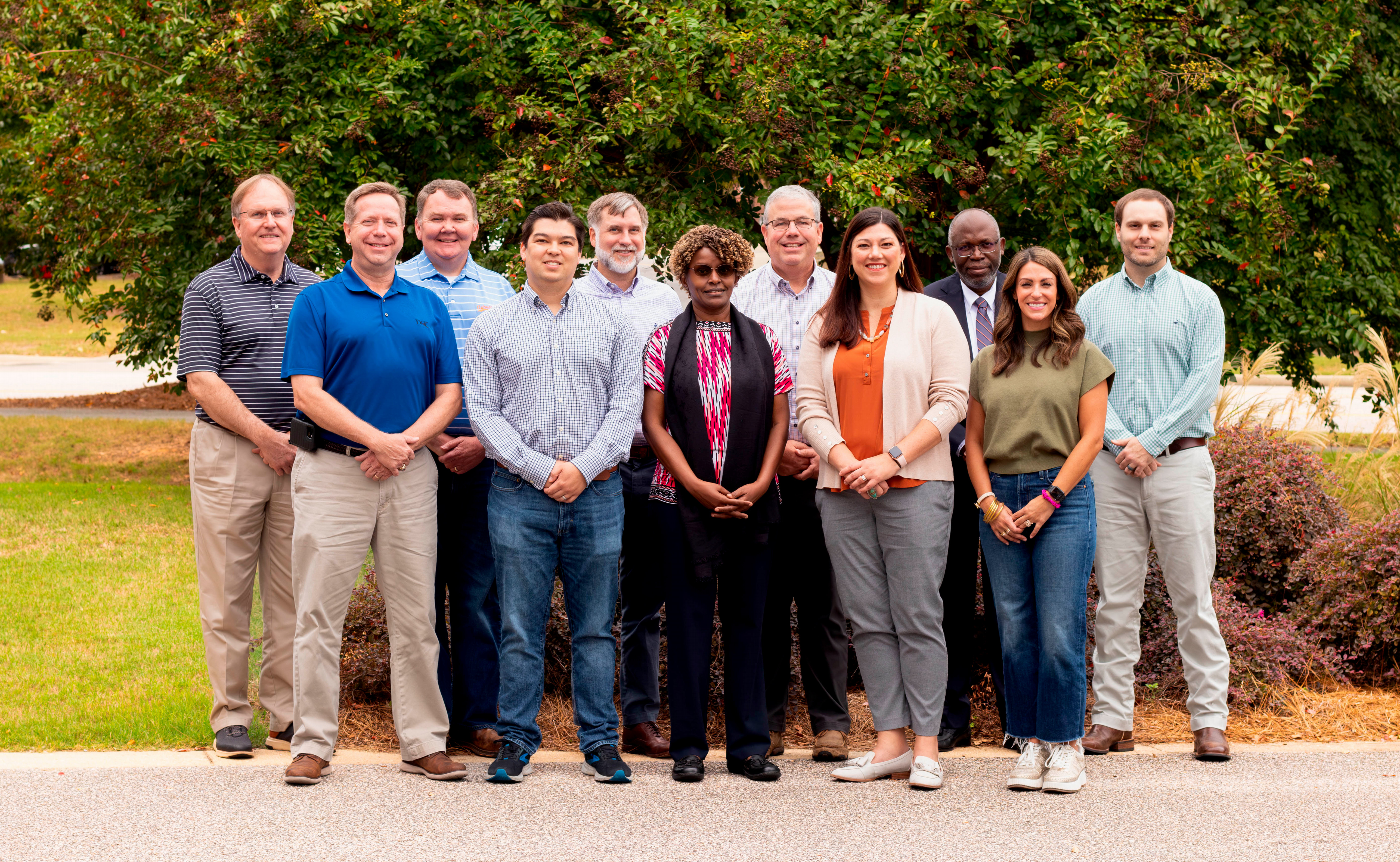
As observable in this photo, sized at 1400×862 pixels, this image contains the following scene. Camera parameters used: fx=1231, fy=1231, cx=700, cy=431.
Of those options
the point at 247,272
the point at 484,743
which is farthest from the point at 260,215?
the point at 484,743

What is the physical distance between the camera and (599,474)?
4914 millimetres

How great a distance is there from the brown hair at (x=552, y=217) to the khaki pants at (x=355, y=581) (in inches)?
39.9

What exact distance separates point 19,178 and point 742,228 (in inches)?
357

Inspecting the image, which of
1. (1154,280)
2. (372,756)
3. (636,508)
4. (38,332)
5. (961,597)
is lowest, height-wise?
(372,756)

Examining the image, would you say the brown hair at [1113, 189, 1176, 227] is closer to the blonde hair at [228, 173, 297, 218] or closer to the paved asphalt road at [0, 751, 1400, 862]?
the paved asphalt road at [0, 751, 1400, 862]

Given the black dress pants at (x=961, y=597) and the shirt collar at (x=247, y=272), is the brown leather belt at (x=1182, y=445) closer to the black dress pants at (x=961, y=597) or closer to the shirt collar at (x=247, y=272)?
the black dress pants at (x=961, y=597)

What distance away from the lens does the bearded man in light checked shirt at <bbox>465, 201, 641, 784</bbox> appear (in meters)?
4.92

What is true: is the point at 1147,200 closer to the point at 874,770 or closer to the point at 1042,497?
the point at 1042,497

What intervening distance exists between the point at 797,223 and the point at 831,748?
229cm

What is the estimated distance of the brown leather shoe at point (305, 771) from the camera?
4758 mm

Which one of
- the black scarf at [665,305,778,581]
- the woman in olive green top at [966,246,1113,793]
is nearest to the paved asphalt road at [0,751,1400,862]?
the woman in olive green top at [966,246,1113,793]

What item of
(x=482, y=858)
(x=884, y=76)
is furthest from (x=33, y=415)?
(x=482, y=858)

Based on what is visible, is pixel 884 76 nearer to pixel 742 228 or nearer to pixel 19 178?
pixel 742 228

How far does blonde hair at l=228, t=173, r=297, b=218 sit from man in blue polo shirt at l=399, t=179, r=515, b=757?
0.54m
